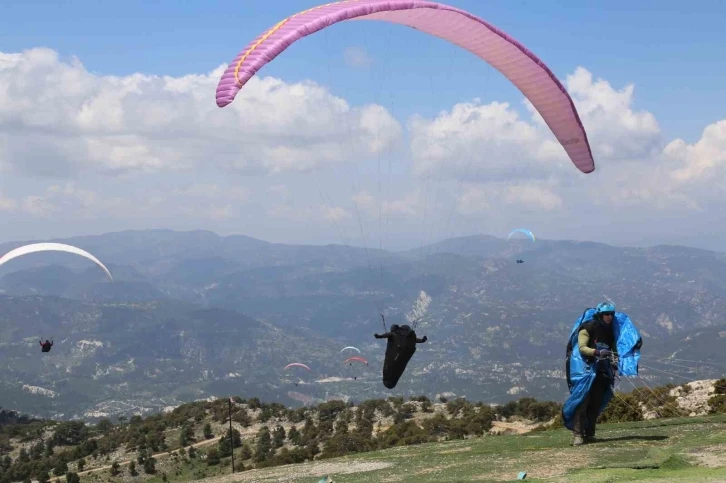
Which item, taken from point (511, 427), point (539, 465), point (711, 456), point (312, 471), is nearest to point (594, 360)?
point (539, 465)

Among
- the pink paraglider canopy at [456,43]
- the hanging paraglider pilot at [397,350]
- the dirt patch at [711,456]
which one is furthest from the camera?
the hanging paraglider pilot at [397,350]

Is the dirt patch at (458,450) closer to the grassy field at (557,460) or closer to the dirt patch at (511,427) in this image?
the grassy field at (557,460)

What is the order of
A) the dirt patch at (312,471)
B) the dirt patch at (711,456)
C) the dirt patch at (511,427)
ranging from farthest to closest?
the dirt patch at (511,427) → the dirt patch at (312,471) → the dirt patch at (711,456)

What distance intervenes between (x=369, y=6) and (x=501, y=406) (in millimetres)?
36410

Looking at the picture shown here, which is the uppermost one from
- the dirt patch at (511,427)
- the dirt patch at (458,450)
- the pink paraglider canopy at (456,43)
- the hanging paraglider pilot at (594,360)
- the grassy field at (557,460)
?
the pink paraglider canopy at (456,43)

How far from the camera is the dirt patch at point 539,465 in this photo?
1305cm

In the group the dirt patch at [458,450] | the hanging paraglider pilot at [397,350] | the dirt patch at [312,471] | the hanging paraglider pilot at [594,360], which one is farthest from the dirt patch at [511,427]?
the hanging paraglider pilot at [594,360]

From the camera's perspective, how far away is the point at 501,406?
47.0 meters

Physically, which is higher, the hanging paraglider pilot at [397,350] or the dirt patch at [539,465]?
the hanging paraglider pilot at [397,350]

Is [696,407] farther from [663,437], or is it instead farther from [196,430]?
[196,430]

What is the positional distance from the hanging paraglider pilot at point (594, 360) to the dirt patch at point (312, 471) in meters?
5.16

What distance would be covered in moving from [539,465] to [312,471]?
7.49 metres

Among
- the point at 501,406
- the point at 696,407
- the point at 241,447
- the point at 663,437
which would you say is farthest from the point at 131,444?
A: the point at 663,437

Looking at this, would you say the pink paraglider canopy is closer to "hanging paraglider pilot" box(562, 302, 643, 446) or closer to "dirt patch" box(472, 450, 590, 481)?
"hanging paraglider pilot" box(562, 302, 643, 446)
